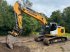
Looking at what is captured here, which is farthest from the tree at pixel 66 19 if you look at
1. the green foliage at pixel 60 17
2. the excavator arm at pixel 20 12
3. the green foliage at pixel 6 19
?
the excavator arm at pixel 20 12

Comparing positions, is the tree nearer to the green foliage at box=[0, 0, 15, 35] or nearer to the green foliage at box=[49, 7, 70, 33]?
the green foliage at box=[49, 7, 70, 33]

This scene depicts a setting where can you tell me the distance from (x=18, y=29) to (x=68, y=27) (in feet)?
116

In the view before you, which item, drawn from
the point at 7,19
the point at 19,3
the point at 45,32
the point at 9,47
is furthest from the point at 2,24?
the point at 9,47

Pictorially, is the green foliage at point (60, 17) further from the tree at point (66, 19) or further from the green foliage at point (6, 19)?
the green foliage at point (6, 19)

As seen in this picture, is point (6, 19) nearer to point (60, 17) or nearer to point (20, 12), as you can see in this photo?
point (20, 12)

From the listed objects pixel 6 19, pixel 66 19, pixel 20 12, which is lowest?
pixel 66 19

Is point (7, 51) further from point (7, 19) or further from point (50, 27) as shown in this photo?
point (7, 19)

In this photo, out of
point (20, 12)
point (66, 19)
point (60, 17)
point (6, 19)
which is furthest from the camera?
point (60, 17)

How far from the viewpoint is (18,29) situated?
20922 millimetres

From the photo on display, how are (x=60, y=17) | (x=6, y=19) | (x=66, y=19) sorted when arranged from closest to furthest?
(x=6, y=19) < (x=66, y=19) < (x=60, y=17)

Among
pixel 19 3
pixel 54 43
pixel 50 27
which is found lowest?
pixel 54 43

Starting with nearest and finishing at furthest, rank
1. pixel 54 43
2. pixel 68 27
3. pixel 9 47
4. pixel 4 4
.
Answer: pixel 9 47
pixel 54 43
pixel 4 4
pixel 68 27

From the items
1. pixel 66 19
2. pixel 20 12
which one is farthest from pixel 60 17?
pixel 20 12

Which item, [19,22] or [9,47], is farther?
[19,22]
